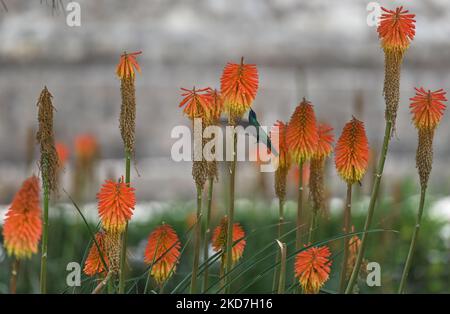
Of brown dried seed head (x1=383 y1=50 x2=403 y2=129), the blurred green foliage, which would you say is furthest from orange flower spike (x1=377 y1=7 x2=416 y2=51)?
the blurred green foliage

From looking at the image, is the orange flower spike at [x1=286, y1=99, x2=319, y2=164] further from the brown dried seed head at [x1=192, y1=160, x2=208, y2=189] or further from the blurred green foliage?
the blurred green foliage

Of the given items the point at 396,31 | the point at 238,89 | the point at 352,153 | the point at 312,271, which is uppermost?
the point at 396,31

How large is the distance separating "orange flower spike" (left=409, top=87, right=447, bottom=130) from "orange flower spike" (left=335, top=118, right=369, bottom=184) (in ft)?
0.34

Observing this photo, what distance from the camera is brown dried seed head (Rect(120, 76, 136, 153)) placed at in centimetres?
169

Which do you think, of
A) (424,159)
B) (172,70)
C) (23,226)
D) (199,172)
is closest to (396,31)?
(424,159)

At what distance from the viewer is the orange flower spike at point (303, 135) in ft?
6.15

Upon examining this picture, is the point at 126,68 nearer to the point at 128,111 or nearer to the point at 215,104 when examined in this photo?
the point at 128,111

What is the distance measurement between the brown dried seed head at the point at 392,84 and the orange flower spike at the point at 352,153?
0.35ft

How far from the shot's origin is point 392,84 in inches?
69.6

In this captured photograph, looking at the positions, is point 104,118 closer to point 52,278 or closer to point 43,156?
point 52,278

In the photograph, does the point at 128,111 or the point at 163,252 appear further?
the point at 163,252

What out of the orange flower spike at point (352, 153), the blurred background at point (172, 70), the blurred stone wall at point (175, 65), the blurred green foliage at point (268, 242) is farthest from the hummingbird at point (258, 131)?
the blurred stone wall at point (175, 65)

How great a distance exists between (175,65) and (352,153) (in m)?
4.66

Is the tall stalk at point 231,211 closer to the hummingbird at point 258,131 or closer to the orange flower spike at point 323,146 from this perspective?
the hummingbird at point 258,131
